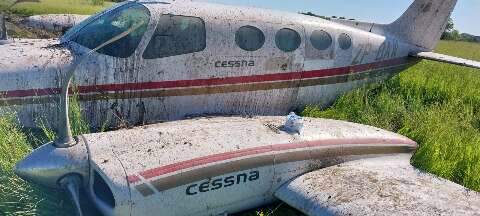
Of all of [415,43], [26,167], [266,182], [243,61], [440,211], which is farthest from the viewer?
[415,43]

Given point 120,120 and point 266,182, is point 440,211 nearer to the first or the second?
point 266,182

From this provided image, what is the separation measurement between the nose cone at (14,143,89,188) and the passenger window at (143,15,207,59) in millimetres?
2187

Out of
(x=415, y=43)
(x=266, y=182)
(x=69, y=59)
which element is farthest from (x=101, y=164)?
(x=415, y=43)

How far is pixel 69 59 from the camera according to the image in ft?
19.8

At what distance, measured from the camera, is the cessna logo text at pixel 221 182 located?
15.1 feet

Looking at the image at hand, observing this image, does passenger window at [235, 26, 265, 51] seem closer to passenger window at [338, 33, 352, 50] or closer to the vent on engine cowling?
passenger window at [338, 33, 352, 50]

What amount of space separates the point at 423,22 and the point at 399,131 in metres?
4.34

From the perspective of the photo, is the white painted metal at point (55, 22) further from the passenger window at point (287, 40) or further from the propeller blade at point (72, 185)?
the propeller blade at point (72, 185)

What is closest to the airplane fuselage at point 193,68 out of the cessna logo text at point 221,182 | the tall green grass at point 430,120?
the tall green grass at point 430,120

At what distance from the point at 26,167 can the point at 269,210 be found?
8.95 feet

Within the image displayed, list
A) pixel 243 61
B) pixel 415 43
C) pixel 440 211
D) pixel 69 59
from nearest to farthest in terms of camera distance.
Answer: pixel 440 211, pixel 69 59, pixel 243 61, pixel 415 43

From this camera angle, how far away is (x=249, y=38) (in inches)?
282

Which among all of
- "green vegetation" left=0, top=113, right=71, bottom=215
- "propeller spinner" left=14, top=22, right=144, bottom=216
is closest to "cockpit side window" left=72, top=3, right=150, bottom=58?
"green vegetation" left=0, top=113, right=71, bottom=215

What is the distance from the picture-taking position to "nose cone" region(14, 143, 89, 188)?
432 centimetres
